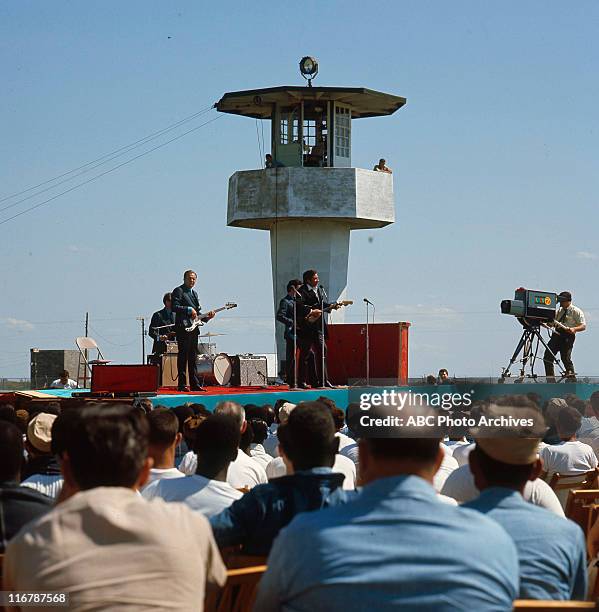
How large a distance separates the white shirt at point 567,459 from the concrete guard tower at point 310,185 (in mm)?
21823

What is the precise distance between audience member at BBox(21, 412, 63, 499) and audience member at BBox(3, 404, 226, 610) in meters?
2.40

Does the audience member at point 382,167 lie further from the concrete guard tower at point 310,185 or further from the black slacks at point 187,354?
the black slacks at point 187,354

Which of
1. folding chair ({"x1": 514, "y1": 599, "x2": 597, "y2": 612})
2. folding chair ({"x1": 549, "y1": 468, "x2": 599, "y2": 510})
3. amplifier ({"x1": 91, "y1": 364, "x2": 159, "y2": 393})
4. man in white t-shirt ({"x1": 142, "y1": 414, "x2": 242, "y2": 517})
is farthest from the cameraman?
folding chair ({"x1": 514, "y1": 599, "x2": 597, "y2": 612})

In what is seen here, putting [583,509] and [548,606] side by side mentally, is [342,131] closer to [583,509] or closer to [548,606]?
[583,509]

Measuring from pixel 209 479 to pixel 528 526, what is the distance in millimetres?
1839

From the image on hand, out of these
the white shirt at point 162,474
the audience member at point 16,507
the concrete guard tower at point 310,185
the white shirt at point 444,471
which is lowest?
the white shirt at point 444,471

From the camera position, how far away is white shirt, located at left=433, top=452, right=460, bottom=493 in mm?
5871

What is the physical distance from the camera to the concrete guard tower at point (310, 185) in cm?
2844

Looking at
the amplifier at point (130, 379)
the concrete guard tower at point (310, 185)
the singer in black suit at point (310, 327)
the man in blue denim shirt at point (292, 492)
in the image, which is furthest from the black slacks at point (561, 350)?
the man in blue denim shirt at point (292, 492)

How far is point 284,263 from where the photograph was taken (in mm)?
30000

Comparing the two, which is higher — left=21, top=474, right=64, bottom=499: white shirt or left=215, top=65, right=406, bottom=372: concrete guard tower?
left=215, top=65, right=406, bottom=372: concrete guard tower

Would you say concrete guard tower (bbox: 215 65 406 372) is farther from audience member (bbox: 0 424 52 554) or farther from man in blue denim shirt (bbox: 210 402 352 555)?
audience member (bbox: 0 424 52 554)

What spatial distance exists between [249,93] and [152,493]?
2502 centimetres

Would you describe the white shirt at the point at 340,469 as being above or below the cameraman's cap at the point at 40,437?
below
